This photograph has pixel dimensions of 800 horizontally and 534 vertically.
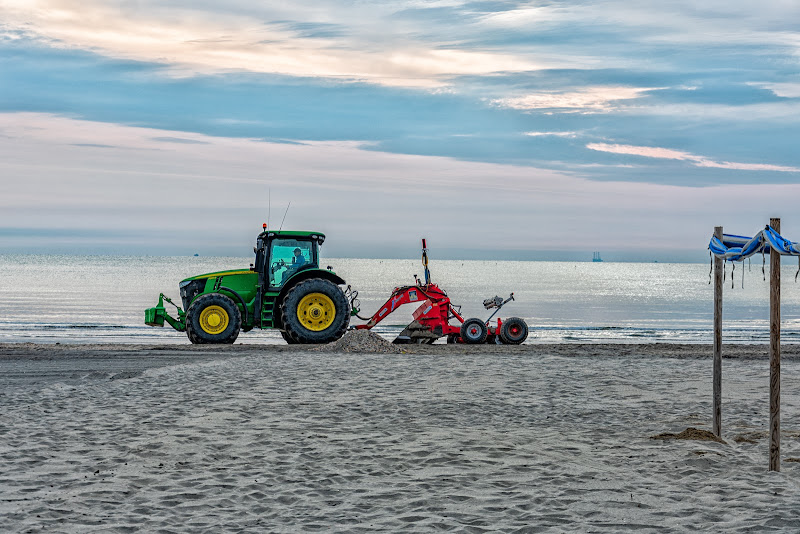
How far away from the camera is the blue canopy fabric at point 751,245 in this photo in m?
6.56

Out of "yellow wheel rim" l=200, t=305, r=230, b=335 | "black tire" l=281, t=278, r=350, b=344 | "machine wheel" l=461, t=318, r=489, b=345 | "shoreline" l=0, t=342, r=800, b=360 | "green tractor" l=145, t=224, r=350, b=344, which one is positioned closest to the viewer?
"shoreline" l=0, t=342, r=800, b=360

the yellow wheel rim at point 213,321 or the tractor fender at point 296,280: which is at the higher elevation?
the tractor fender at point 296,280

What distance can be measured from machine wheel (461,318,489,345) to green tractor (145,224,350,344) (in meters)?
2.90

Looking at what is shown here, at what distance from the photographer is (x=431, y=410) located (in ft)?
31.9

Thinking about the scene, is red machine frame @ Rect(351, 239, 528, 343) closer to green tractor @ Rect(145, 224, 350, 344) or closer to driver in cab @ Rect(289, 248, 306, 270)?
green tractor @ Rect(145, 224, 350, 344)

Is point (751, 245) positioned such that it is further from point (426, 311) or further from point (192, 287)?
point (192, 287)

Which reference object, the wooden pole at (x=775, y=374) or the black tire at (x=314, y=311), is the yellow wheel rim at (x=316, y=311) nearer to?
the black tire at (x=314, y=311)

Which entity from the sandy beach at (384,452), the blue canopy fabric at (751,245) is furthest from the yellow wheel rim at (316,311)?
→ the blue canopy fabric at (751,245)

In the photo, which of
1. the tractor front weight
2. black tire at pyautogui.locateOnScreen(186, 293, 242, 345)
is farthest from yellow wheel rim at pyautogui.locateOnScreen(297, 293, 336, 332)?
the tractor front weight

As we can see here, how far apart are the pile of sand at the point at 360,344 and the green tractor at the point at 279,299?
91 cm

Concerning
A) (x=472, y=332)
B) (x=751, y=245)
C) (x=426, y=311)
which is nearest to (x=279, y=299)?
(x=426, y=311)

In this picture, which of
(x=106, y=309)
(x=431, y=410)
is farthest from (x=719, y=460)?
(x=106, y=309)

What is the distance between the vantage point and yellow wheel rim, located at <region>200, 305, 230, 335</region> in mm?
18312

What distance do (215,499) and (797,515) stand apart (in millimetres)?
4025
